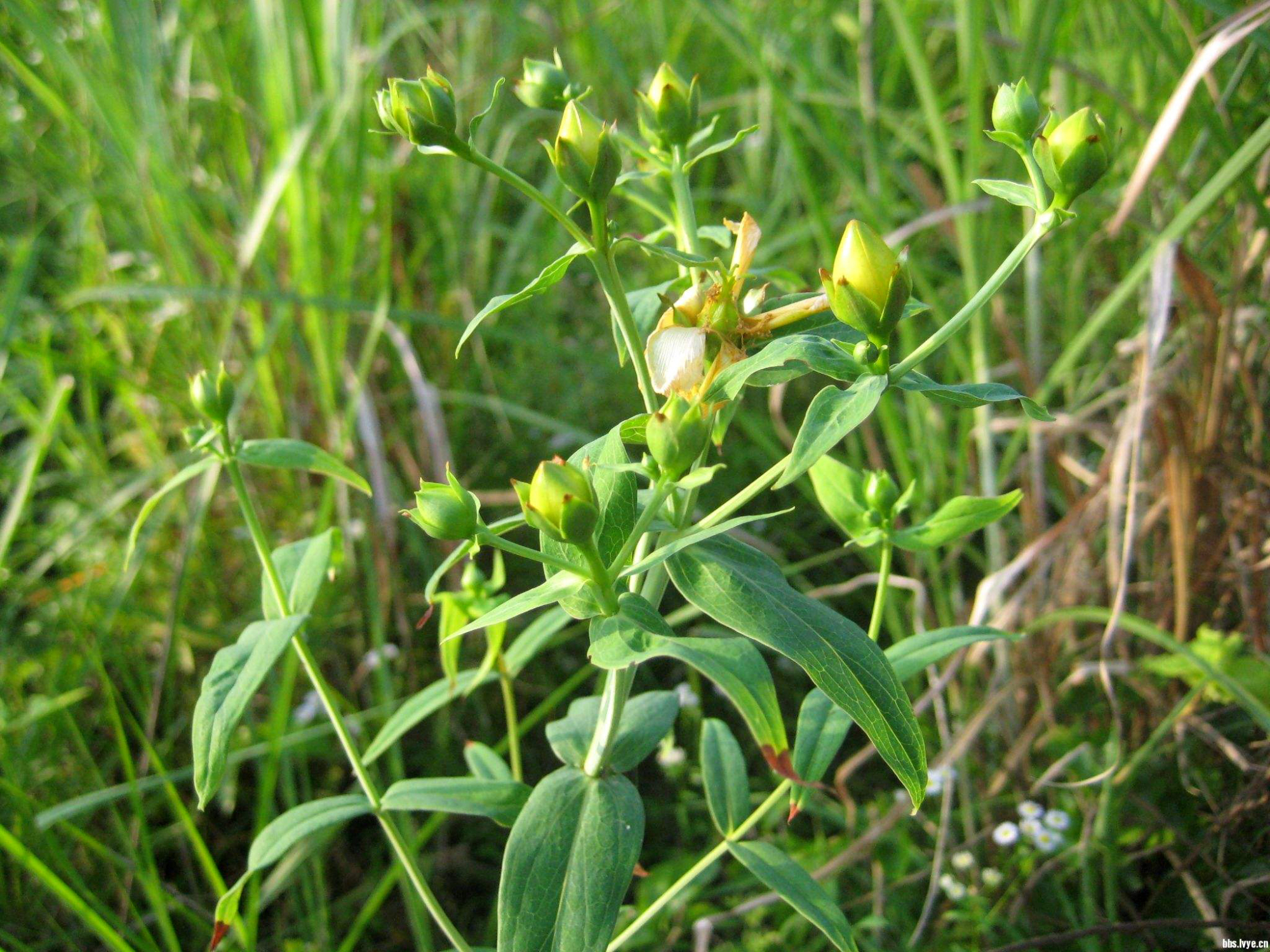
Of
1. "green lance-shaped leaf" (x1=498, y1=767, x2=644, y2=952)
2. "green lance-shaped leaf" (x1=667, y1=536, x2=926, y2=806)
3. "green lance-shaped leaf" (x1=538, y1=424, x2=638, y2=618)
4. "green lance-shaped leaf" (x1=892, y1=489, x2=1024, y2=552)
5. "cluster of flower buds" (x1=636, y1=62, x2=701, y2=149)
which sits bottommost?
"green lance-shaped leaf" (x1=498, y1=767, x2=644, y2=952)

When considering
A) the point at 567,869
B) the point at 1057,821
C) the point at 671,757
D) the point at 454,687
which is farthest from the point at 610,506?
the point at 1057,821

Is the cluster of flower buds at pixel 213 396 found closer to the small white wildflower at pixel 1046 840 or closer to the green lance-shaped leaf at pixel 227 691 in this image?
the green lance-shaped leaf at pixel 227 691

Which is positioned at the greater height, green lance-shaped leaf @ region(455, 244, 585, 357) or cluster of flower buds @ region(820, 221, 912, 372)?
green lance-shaped leaf @ region(455, 244, 585, 357)

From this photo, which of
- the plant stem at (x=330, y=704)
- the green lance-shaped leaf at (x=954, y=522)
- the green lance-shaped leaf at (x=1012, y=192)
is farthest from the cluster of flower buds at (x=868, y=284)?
the plant stem at (x=330, y=704)

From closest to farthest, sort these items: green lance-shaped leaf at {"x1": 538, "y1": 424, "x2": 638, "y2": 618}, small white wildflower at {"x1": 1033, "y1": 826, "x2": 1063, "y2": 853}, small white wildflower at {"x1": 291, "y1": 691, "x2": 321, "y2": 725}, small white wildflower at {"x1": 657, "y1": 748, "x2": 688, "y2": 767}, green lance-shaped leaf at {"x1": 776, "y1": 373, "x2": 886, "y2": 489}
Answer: green lance-shaped leaf at {"x1": 776, "y1": 373, "x2": 886, "y2": 489}, green lance-shaped leaf at {"x1": 538, "y1": 424, "x2": 638, "y2": 618}, small white wildflower at {"x1": 1033, "y1": 826, "x2": 1063, "y2": 853}, small white wildflower at {"x1": 657, "y1": 748, "x2": 688, "y2": 767}, small white wildflower at {"x1": 291, "y1": 691, "x2": 321, "y2": 725}

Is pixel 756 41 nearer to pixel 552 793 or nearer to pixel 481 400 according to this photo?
pixel 481 400

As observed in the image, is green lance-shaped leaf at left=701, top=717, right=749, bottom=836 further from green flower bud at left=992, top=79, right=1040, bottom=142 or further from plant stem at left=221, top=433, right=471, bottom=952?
green flower bud at left=992, top=79, right=1040, bottom=142

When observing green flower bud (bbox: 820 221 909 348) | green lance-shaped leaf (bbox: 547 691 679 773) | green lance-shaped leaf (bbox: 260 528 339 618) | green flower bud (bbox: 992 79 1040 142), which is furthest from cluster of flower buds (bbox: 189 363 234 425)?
green flower bud (bbox: 992 79 1040 142)

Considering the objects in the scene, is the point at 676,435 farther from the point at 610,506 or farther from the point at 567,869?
the point at 567,869
